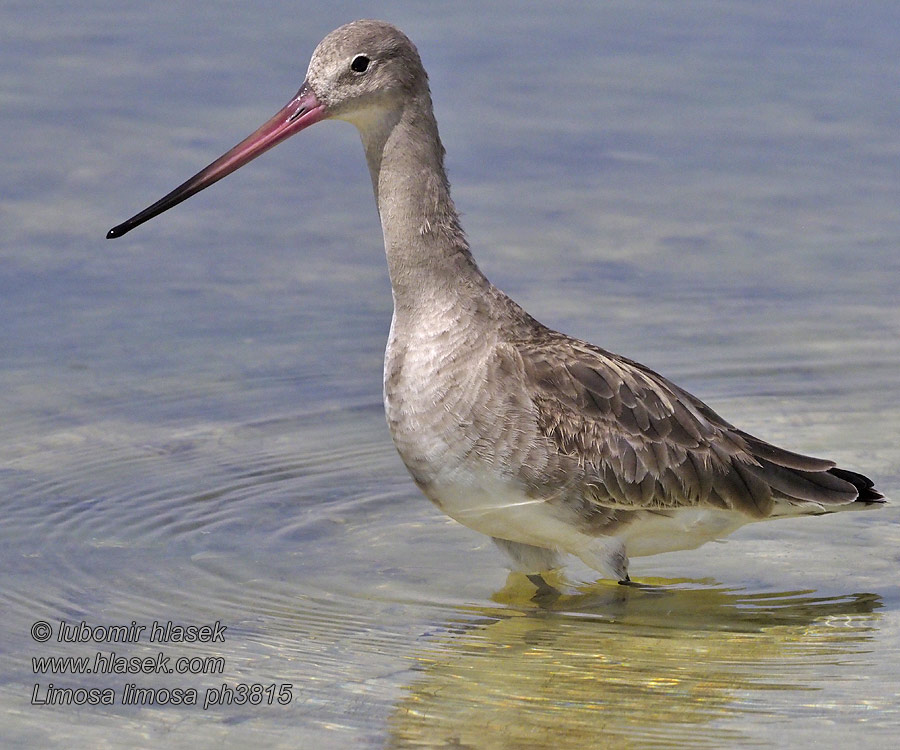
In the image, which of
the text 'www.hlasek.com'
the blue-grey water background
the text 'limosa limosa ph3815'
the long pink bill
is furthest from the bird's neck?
the text 'www.hlasek.com'

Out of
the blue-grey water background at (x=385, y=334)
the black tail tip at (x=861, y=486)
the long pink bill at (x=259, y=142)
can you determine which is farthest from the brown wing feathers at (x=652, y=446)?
the long pink bill at (x=259, y=142)

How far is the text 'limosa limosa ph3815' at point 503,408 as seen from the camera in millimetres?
7949

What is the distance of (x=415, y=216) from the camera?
27.2 ft

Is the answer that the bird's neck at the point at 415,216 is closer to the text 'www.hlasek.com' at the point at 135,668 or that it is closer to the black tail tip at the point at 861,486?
the text 'www.hlasek.com' at the point at 135,668

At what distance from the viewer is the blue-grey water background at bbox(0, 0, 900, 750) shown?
294 inches

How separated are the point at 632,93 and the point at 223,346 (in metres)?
4.87

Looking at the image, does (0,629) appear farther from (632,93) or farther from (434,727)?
(632,93)

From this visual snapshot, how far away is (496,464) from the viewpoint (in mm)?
7883

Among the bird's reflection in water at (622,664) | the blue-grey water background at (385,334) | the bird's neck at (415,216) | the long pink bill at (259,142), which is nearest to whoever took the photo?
the bird's reflection in water at (622,664)

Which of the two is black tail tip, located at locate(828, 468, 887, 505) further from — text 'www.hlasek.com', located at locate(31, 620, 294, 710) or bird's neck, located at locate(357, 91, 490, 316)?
text 'www.hlasek.com', located at locate(31, 620, 294, 710)

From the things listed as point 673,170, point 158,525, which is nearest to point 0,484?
point 158,525

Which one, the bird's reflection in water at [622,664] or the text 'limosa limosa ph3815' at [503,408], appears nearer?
the bird's reflection in water at [622,664]

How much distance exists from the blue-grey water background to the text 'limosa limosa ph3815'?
17.3 inches

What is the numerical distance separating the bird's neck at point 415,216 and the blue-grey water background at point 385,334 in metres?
1.48
